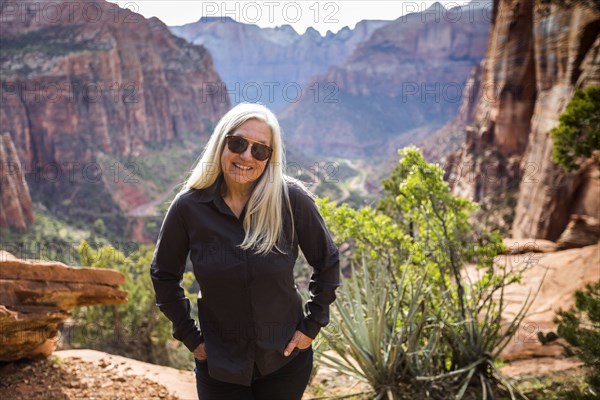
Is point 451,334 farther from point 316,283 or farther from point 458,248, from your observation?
point 316,283

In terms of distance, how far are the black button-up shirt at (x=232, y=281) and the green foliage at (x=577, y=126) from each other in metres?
5.65

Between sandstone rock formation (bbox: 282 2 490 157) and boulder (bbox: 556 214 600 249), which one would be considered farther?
sandstone rock formation (bbox: 282 2 490 157)

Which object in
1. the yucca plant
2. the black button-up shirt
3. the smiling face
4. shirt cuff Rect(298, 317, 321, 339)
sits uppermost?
the smiling face

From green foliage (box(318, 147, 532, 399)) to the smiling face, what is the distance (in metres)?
2.02

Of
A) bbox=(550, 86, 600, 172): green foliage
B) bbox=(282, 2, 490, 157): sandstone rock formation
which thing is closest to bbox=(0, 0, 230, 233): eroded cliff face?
bbox=(550, 86, 600, 172): green foliage

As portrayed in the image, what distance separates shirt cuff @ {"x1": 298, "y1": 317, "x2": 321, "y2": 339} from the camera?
2188 millimetres

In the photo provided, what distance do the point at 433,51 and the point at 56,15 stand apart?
12390 centimetres

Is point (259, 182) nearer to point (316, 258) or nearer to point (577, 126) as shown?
point (316, 258)

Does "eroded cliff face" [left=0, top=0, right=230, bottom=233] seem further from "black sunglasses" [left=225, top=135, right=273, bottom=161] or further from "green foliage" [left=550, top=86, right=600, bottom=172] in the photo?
"black sunglasses" [left=225, top=135, right=273, bottom=161]

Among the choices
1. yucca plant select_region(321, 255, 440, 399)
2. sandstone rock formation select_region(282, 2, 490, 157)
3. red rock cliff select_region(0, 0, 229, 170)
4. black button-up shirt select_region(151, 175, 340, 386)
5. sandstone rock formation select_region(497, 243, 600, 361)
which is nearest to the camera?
black button-up shirt select_region(151, 175, 340, 386)

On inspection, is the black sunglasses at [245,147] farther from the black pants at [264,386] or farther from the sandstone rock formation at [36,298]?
the sandstone rock formation at [36,298]

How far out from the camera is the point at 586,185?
15.5 metres

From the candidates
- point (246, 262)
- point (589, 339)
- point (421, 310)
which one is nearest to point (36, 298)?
point (246, 262)

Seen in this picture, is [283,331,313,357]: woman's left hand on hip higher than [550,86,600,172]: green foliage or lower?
lower
